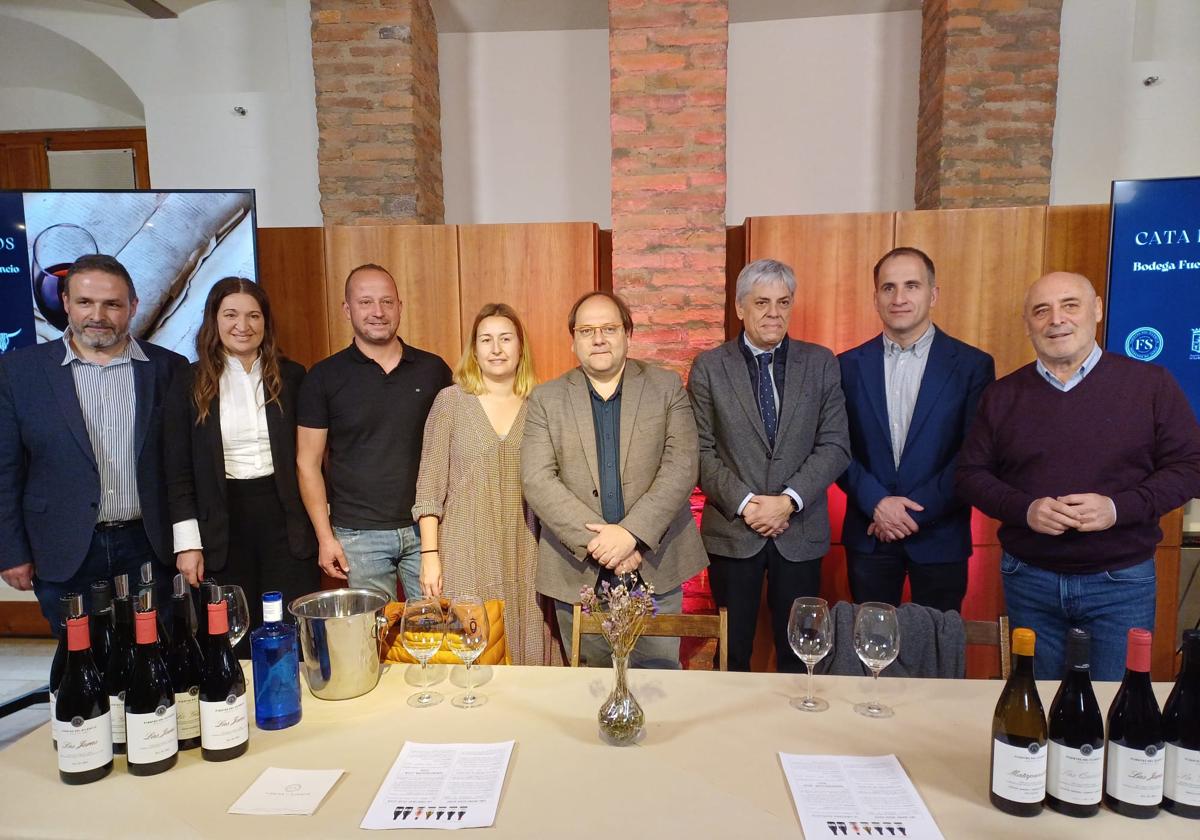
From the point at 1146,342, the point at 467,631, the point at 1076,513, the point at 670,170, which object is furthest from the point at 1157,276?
the point at 467,631

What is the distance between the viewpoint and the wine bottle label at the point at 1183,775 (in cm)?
109

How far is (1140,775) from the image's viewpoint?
110 centimetres

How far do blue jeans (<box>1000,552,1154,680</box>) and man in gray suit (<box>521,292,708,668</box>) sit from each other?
1.00m

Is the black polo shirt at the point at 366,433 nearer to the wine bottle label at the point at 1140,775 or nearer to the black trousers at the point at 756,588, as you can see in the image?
the black trousers at the point at 756,588

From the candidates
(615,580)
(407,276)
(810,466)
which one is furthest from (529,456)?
(407,276)

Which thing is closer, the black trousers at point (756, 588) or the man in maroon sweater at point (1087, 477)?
the man in maroon sweater at point (1087, 477)

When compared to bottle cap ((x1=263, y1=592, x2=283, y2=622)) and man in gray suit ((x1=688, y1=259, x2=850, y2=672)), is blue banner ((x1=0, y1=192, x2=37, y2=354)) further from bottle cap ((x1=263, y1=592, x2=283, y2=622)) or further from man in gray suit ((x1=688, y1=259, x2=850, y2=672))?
man in gray suit ((x1=688, y1=259, x2=850, y2=672))

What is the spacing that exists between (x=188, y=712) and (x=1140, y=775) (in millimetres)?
1579

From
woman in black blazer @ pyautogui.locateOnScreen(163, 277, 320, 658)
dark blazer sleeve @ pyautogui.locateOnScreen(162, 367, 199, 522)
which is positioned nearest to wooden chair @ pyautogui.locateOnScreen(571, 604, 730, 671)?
woman in black blazer @ pyautogui.locateOnScreen(163, 277, 320, 658)

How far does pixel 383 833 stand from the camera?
3.65ft

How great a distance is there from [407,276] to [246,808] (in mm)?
2692

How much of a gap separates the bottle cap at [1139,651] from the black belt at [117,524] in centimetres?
276

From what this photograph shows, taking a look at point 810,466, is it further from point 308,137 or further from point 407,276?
point 308,137

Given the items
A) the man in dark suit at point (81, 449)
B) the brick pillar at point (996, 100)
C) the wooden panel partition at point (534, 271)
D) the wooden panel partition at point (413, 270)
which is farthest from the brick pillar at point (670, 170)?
the man in dark suit at point (81, 449)
